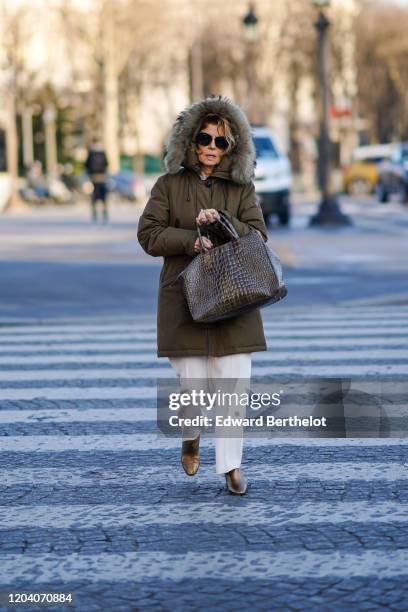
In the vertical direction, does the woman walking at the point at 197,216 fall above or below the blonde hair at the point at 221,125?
below

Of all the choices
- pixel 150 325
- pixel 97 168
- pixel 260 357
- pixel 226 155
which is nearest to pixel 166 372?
pixel 260 357

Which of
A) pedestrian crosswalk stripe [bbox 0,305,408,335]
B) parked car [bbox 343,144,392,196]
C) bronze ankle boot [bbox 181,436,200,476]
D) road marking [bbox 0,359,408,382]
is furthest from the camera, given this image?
parked car [bbox 343,144,392,196]

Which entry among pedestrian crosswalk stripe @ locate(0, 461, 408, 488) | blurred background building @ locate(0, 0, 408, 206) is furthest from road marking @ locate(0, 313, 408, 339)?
blurred background building @ locate(0, 0, 408, 206)

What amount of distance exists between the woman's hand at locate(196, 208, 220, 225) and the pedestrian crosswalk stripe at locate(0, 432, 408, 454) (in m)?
1.68

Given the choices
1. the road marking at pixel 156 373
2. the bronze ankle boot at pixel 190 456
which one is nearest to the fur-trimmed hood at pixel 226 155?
the bronze ankle boot at pixel 190 456

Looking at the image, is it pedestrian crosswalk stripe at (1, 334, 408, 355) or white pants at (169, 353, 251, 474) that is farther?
pedestrian crosswalk stripe at (1, 334, 408, 355)

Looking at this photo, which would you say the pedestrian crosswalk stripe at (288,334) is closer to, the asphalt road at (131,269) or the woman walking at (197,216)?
the asphalt road at (131,269)

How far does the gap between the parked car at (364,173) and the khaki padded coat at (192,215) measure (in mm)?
50746

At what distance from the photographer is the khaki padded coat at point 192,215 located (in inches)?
246

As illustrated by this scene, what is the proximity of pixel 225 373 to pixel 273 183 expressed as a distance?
23514mm

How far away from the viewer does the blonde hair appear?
20.6ft

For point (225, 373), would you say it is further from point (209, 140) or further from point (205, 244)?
point (209, 140)

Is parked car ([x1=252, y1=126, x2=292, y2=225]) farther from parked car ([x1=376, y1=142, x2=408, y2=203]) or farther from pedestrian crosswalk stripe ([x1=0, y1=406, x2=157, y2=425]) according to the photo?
pedestrian crosswalk stripe ([x1=0, y1=406, x2=157, y2=425])

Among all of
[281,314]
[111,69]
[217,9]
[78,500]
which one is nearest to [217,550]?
[78,500]
